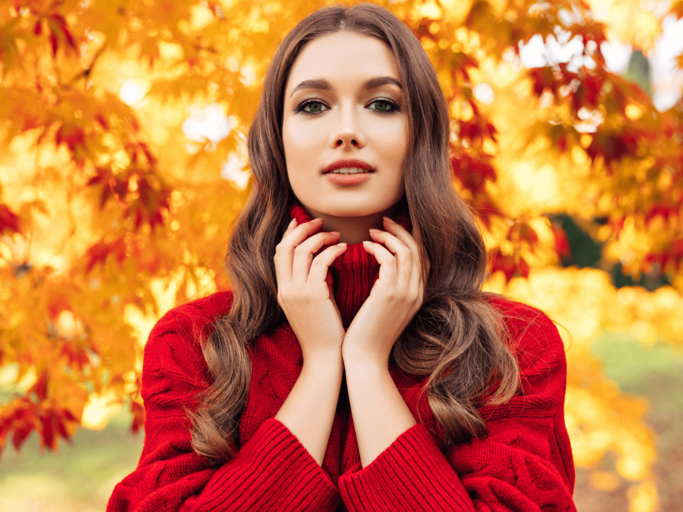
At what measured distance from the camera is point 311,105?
6.04ft

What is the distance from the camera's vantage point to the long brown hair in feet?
5.32

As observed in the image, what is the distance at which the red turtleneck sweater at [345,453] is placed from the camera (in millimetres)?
1450

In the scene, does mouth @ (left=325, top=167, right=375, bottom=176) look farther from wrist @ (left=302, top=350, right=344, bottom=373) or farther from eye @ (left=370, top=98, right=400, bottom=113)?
wrist @ (left=302, top=350, right=344, bottom=373)

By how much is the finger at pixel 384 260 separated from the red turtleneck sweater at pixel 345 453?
3 cm

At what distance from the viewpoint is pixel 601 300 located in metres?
4.27

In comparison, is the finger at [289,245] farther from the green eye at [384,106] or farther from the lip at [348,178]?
the green eye at [384,106]

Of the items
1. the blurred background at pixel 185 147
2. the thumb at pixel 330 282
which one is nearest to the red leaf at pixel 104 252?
the blurred background at pixel 185 147

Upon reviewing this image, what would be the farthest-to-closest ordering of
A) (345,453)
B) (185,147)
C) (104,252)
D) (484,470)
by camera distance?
1. (185,147)
2. (104,252)
3. (345,453)
4. (484,470)

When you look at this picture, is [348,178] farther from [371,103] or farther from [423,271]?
[423,271]

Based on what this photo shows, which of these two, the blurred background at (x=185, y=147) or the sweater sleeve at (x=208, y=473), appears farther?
the blurred background at (x=185, y=147)

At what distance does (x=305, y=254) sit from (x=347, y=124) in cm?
39

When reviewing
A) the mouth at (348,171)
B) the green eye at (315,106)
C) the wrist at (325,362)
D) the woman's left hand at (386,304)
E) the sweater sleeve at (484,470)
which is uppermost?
the green eye at (315,106)

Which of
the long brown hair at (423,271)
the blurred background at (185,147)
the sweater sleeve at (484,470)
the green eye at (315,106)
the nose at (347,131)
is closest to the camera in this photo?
the sweater sleeve at (484,470)

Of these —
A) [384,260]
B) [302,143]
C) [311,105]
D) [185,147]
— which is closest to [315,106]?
[311,105]
